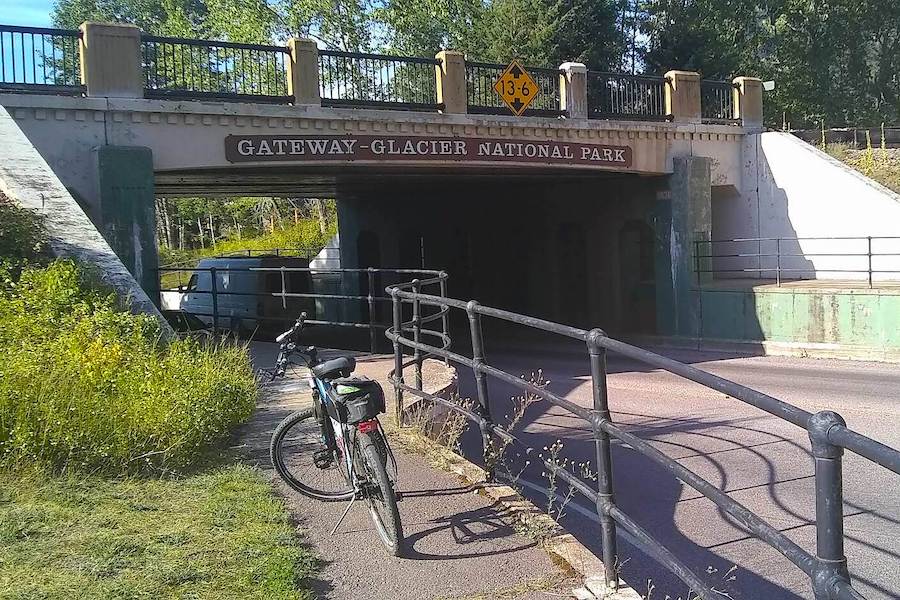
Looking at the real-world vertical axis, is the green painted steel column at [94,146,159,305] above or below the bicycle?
above

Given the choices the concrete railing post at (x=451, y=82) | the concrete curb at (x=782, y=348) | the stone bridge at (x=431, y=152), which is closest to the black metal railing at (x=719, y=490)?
the stone bridge at (x=431, y=152)

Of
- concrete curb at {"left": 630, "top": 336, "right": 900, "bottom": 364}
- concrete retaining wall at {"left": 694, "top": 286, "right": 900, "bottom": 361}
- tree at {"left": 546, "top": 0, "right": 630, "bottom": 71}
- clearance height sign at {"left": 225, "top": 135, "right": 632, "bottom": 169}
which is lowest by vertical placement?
concrete curb at {"left": 630, "top": 336, "right": 900, "bottom": 364}

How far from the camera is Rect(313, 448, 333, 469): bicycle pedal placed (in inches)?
212

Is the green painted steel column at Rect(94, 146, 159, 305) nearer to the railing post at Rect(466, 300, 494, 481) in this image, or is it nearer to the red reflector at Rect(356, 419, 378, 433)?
the railing post at Rect(466, 300, 494, 481)

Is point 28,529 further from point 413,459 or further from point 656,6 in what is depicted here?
point 656,6

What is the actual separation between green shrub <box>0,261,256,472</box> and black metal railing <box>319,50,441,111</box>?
29.7ft

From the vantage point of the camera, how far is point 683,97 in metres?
20.8

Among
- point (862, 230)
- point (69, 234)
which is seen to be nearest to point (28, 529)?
point (69, 234)

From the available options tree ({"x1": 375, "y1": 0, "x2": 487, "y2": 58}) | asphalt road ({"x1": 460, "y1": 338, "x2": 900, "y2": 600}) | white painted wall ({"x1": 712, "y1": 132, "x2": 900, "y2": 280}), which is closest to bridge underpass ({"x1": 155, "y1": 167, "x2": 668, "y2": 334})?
white painted wall ({"x1": 712, "y1": 132, "x2": 900, "y2": 280})

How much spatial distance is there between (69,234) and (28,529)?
18.2 feet

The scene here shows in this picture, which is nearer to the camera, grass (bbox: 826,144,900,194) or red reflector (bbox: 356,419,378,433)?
red reflector (bbox: 356,419,378,433)

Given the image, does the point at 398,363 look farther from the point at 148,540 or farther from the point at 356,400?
the point at 148,540

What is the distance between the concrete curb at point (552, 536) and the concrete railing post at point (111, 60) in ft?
29.9

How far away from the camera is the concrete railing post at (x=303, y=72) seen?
49.3 ft
